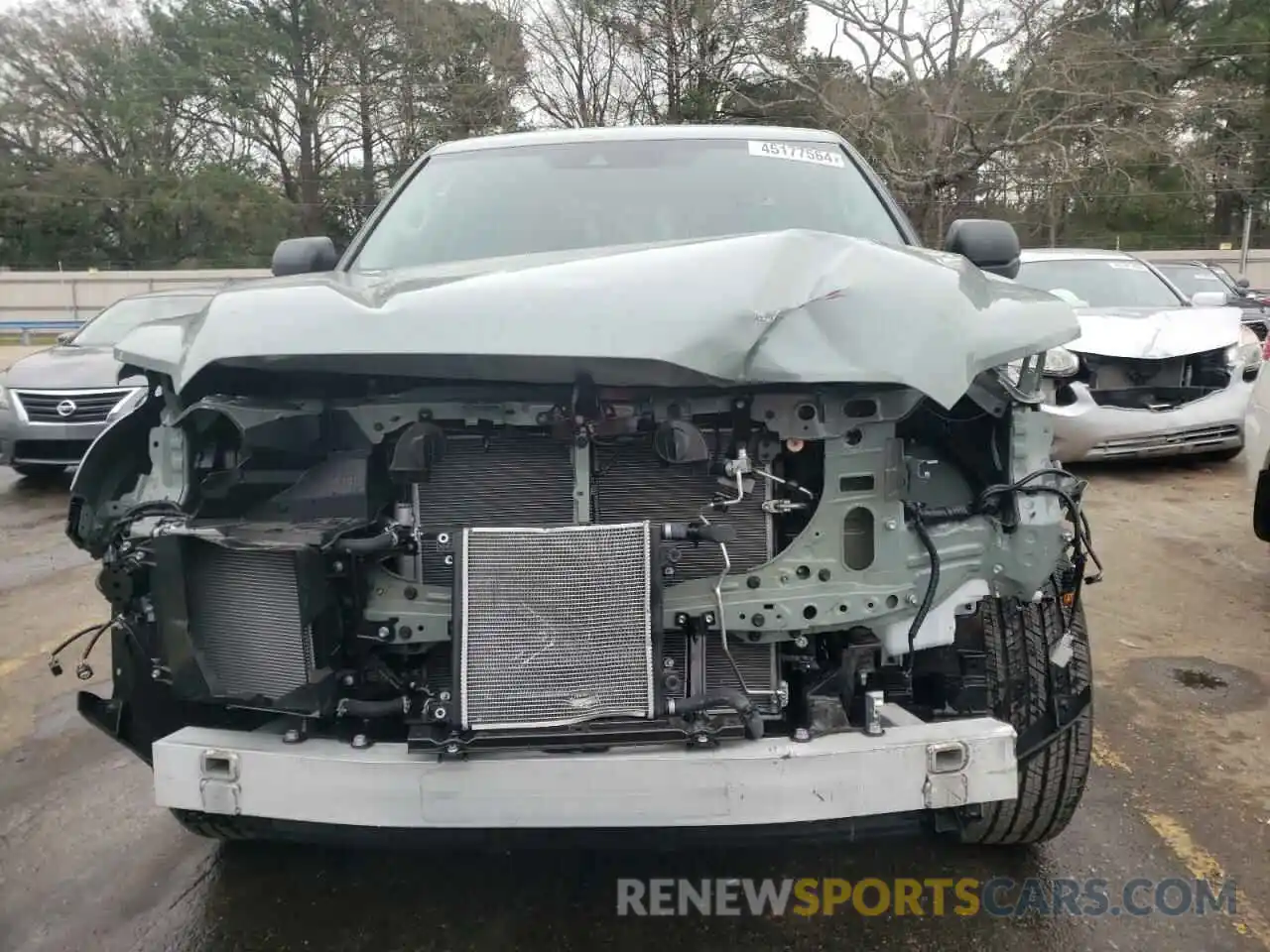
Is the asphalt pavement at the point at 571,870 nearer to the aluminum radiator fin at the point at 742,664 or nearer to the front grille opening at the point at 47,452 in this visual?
the aluminum radiator fin at the point at 742,664

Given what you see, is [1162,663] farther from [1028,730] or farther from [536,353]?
[536,353]

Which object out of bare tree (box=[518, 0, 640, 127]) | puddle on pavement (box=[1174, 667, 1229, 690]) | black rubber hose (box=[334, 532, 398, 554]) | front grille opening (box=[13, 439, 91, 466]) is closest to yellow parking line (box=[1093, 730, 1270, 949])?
puddle on pavement (box=[1174, 667, 1229, 690])

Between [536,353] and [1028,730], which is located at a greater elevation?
[536,353]

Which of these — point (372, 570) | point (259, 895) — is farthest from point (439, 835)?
point (259, 895)

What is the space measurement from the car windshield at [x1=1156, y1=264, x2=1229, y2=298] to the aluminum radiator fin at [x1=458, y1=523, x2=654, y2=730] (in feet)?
36.7

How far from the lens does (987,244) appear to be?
3.54m

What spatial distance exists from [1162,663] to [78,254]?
39371 mm

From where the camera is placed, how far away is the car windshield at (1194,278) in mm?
11633

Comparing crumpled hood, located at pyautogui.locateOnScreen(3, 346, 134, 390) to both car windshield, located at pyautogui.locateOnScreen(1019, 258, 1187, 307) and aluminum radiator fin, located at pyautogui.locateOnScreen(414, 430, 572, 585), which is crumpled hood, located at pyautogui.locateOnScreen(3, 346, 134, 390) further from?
car windshield, located at pyautogui.locateOnScreen(1019, 258, 1187, 307)

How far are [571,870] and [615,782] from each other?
0.88 metres

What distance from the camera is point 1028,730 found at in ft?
7.74

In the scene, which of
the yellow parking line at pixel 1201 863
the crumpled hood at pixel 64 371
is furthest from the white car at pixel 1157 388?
the crumpled hood at pixel 64 371

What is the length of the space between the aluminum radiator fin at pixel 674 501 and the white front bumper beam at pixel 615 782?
419mm

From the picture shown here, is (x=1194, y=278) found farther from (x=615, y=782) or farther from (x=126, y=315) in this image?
(x=615, y=782)
